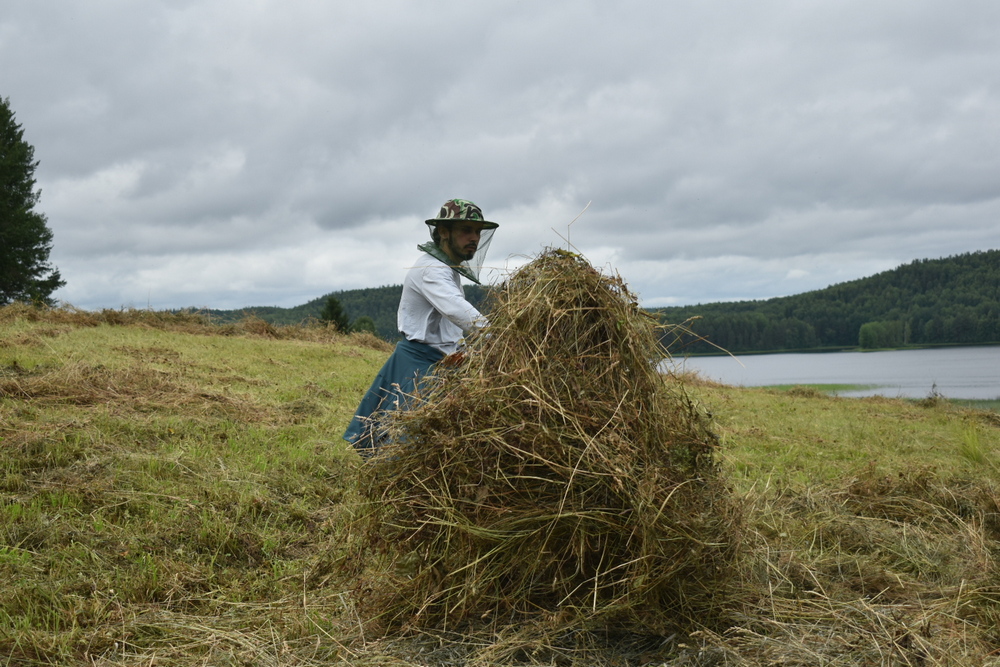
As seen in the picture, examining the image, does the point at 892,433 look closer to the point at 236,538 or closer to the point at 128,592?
the point at 236,538

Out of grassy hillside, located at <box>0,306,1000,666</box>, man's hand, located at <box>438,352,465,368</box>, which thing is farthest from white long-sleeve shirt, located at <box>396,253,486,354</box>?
grassy hillside, located at <box>0,306,1000,666</box>

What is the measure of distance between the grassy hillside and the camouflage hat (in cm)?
197

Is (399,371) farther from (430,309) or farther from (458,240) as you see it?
(458,240)

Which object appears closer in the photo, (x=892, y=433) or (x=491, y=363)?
(x=491, y=363)

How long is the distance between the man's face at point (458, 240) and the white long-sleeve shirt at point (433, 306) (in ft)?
0.54

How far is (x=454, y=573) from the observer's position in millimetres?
3318

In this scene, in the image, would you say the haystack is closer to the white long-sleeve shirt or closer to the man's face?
the white long-sleeve shirt

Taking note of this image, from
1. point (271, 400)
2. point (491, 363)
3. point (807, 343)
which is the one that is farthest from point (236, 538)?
point (807, 343)

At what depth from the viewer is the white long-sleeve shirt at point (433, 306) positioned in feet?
15.6

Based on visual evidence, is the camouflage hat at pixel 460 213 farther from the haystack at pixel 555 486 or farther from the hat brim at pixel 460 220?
the haystack at pixel 555 486

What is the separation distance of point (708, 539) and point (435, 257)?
110 inches

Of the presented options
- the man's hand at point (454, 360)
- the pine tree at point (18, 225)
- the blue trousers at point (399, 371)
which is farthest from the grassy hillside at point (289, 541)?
the pine tree at point (18, 225)

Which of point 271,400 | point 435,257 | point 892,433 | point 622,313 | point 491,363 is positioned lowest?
point 892,433

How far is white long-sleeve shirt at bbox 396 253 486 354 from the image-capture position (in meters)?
4.74
